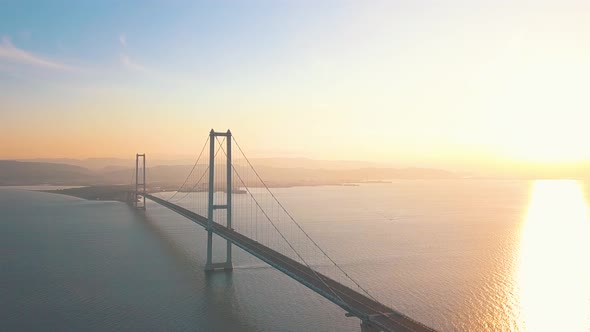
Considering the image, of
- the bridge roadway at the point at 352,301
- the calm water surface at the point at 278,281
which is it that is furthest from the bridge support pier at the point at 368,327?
the calm water surface at the point at 278,281

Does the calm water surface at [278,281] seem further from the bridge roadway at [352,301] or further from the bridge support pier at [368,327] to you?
the bridge support pier at [368,327]

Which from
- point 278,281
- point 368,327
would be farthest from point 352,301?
point 278,281

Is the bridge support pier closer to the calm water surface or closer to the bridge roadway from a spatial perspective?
the bridge roadway

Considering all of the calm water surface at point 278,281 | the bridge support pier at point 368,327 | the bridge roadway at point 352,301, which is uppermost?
the bridge roadway at point 352,301

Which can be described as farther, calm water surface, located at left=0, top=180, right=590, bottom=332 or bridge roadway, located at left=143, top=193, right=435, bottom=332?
calm water surface, located at left=0, top=180, right=590, bottom=332

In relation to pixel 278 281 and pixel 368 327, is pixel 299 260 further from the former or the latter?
pixel 368 327

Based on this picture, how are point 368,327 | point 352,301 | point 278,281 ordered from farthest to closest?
point 278,281
point 352,301
point 368,327

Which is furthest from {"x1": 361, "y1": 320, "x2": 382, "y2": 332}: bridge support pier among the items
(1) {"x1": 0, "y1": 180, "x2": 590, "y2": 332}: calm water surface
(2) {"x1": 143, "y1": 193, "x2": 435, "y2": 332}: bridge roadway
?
(1) {"x1": 0, "y1": 180, "x2": 590, "y2": 332}: calm water surface

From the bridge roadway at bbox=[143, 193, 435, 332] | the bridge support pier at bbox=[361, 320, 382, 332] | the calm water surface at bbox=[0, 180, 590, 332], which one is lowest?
the calm water surface at bbox=[0, 180, 590, 332]

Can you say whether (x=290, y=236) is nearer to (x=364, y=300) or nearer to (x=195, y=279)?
(x=195, y=279)
